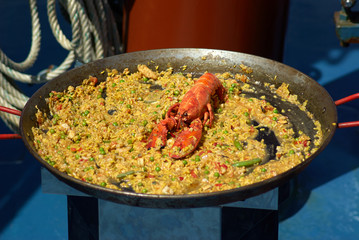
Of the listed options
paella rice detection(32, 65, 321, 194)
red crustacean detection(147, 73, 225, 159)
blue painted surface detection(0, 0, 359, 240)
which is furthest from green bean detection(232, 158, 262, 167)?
blue painted surface detection(0, 0, 359, 240)

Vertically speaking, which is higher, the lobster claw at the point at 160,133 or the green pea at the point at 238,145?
the lobster claw at the point at 160,133

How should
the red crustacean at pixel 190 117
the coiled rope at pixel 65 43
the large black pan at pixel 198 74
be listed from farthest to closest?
the coiled rope at pixel 65 43
the red crustacean at pixel 190 117
the large black pan at pixel 198 74

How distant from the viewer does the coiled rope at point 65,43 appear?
3924 mm

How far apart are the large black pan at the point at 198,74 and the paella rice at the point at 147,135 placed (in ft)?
0.17

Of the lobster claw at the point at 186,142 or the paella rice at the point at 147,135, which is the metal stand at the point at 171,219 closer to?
the paella rice at the point at 147,135

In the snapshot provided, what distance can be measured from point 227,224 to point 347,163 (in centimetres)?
301

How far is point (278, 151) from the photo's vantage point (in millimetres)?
2406

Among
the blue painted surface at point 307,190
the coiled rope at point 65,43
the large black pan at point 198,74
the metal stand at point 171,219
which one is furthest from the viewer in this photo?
the blue painted surface at point 307,190

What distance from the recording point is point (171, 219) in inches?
87.0

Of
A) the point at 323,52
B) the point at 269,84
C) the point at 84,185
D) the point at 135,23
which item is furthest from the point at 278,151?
the point at 323,52

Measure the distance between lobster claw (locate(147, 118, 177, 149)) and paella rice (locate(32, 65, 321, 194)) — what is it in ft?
0.13

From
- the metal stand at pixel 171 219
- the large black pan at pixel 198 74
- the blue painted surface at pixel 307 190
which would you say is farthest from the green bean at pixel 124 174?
the blue painted surface at pixel 307 190

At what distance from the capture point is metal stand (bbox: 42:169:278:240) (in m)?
2.20

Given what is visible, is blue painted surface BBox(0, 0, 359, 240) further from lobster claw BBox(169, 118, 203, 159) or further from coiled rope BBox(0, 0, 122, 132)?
lobster claw BBox(169, 118, 203, 159)
